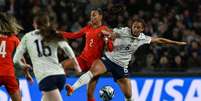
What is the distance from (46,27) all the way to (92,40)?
12.0 ft

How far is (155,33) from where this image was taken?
765 inches

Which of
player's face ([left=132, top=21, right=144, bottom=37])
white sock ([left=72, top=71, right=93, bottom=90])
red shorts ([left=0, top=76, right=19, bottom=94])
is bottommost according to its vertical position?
white sock ([left=72, top=71, right=93, bottom=90])

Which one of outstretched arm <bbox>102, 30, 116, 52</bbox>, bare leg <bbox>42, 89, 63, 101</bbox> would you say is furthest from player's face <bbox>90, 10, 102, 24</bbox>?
bare leg <bbox>42, 89, 63, 101</bbox>

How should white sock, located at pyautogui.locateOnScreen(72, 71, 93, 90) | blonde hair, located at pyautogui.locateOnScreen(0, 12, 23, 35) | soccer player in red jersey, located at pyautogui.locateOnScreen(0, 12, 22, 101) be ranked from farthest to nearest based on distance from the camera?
white sock, located at pyautogui.locateOnScreen(72, 71, 93, 90) → soccer player in red jersey, located at pyautogui.locateOnScreen(0, 12, 22, 101) → blonde hair, located at pyautogui.locateOnScreen(0, 12, 23, 35)

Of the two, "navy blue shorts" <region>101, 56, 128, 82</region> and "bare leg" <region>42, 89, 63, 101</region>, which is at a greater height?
"bare leg" <region>42, 89, 63, 101</region>

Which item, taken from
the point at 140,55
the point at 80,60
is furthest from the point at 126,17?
the point at 80,60

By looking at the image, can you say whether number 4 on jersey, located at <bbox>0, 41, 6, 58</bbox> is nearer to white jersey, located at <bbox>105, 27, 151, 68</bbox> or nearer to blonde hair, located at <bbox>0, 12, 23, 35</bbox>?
blonde hair, located at <bbox>0, 12, 23, 35</bbox>

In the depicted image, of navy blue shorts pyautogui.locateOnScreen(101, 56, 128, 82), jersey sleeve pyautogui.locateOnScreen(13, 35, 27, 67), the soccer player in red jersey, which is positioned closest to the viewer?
jersey sleeve pyautogui.locateOnScreen(13, 35, 27, 67)

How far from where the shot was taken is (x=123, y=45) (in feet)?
45.2

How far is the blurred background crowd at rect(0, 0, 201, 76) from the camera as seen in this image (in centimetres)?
1808

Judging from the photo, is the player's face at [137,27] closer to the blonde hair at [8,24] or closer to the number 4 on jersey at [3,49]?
the blonde hair at [8,24]

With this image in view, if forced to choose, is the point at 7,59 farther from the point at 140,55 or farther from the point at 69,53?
Result: the point at 140,55

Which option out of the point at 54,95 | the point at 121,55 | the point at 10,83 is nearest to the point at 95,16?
the point at 121,55

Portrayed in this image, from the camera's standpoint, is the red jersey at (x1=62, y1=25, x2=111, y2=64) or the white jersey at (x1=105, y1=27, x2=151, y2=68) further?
the red jersey at (x1=62, y1=25, x2=111, y2=64)
